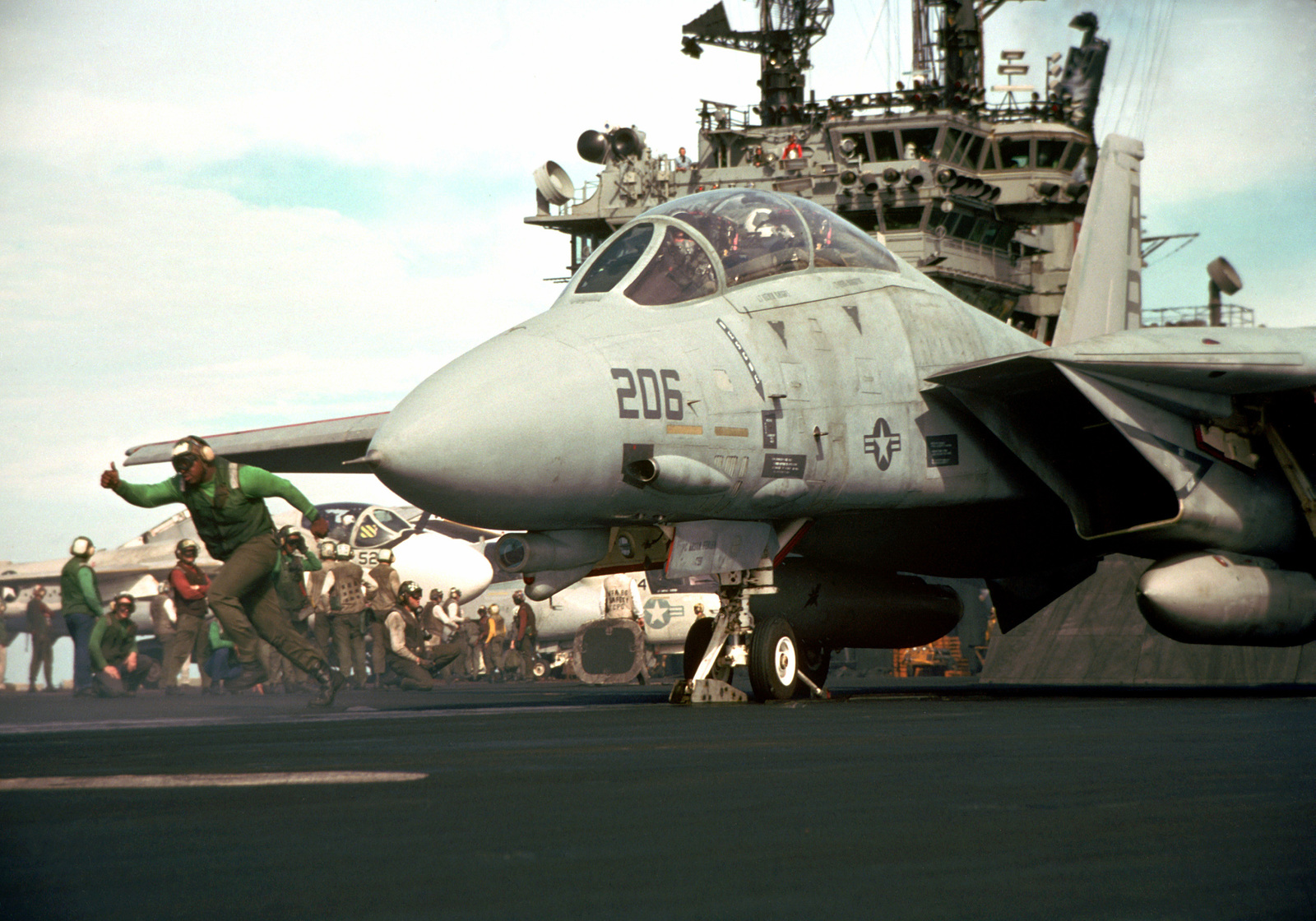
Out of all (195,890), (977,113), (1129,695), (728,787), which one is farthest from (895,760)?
(977,113)

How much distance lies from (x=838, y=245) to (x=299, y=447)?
487 centimetres

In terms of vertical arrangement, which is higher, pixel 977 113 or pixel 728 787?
pixel 977 113

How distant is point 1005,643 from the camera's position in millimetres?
16422

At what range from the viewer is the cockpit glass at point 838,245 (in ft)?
32.4

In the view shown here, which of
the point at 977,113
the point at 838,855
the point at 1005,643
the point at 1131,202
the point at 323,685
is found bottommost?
the point at 1005,643

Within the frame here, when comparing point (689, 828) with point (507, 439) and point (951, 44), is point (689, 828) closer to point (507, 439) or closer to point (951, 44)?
point (507, 439)

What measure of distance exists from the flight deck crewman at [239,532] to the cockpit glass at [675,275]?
9.23 feet

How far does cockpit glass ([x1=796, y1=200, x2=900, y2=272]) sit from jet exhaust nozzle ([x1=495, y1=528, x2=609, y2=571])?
8.72 feet

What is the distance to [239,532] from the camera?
9.70 m

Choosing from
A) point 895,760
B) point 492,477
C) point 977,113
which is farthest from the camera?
point 977,113

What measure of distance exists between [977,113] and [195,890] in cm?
4361

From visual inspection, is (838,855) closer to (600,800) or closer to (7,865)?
(600,800)

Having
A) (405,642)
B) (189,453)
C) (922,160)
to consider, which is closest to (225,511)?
(189,453)

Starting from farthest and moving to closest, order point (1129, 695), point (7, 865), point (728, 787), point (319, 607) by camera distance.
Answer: point (319, 607)
point (1129, 695)
point (728, 787)
point (7, 865)
